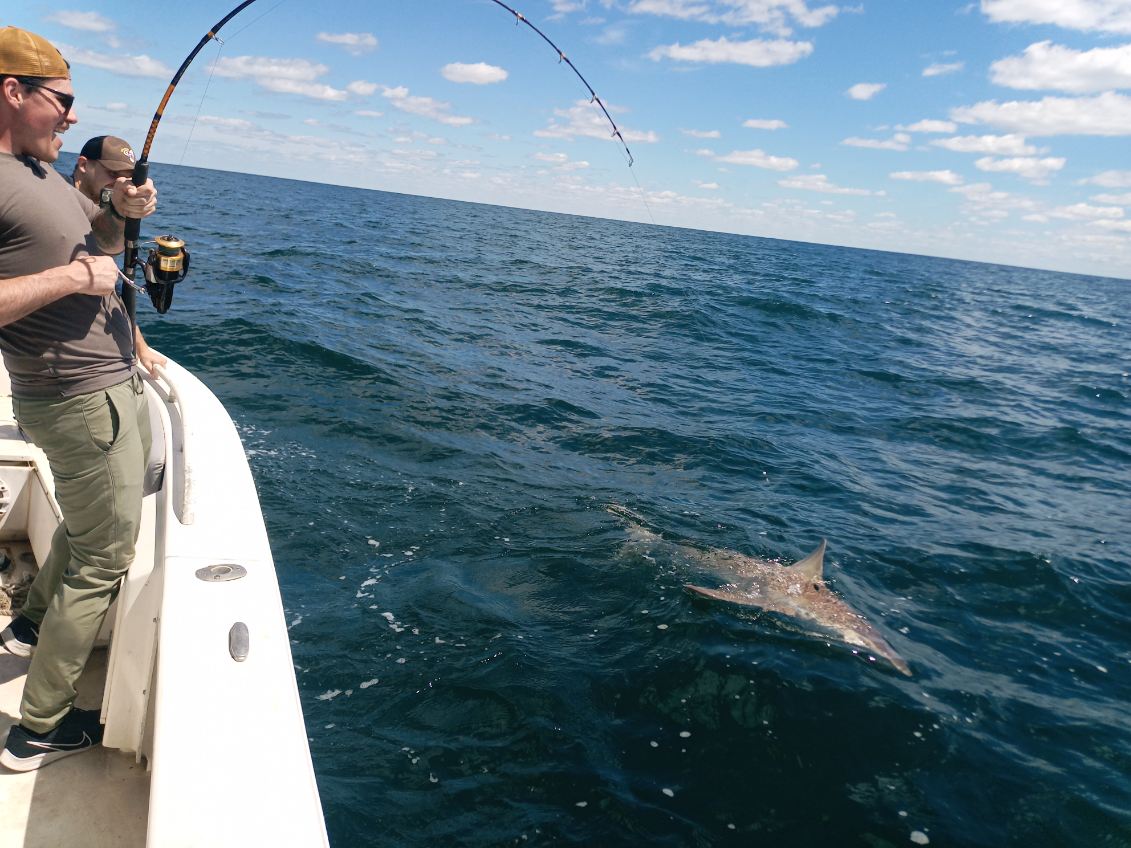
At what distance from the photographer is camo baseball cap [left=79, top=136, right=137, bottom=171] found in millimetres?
3131

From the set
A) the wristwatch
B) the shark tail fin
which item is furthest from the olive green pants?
the shark tail fin

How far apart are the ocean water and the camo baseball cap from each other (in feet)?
10.2

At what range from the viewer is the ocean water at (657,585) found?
397 centimetres

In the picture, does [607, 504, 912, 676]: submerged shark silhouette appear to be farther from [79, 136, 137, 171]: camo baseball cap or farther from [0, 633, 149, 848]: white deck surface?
[79, 136, 137, 171]: camo baseball cap

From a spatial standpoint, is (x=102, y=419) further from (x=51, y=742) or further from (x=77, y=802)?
(x=77, y=802)

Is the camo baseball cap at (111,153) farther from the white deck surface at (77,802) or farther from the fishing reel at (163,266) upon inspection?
the white deck surface at (77,802)

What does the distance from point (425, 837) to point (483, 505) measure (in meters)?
3.95

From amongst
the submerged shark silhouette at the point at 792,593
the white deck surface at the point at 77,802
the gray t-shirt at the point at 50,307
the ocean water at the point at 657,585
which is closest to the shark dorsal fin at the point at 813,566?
the submerged shark silhouette at the point at 792,593

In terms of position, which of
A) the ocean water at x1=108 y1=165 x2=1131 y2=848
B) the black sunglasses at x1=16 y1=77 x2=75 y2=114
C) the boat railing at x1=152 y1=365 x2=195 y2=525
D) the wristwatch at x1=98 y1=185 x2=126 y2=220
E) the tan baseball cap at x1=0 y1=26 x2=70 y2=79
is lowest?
the ocean water at x1=108 y1=165 x2=1131 y2=848

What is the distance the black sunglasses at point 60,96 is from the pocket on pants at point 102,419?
100 centimetres

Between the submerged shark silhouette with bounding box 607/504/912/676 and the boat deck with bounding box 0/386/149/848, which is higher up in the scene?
→ the boat deck with bounding box 0/386/149/848

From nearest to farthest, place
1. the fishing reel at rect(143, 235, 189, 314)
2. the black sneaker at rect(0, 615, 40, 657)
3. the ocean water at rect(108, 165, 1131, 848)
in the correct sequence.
→ the black sneaker at rect(0, 615, 40, 657)
the fishing reel at rect(143, 235, 189, 314)
the ocean water at rect(108, 165, 1131, 848)

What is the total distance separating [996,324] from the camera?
1172 inches

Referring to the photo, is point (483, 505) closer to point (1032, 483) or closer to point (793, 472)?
point (793, 472)
